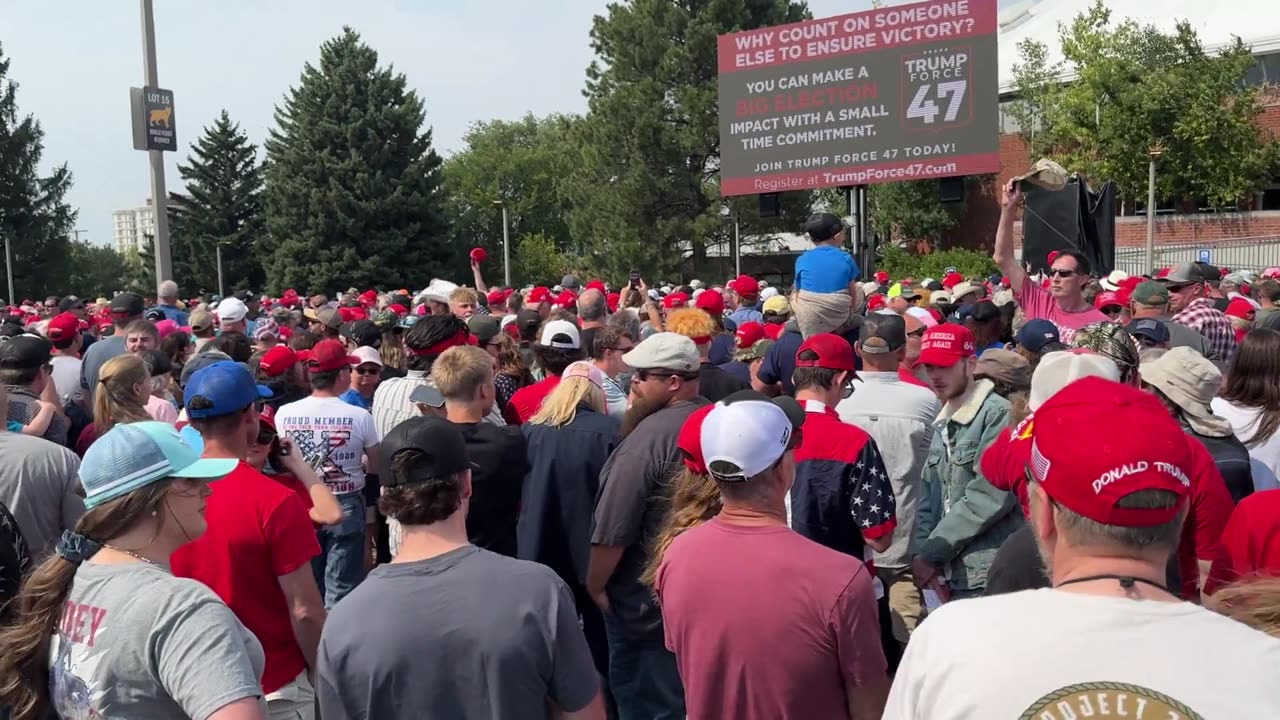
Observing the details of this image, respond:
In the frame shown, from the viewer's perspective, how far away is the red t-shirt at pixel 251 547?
3.38 metres

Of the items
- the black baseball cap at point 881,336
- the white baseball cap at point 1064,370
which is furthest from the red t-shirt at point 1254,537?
the black baseball cap at point 881,336

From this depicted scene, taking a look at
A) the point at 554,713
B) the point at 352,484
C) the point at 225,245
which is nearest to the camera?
the point at 554,713

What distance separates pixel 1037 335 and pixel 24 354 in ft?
18.5

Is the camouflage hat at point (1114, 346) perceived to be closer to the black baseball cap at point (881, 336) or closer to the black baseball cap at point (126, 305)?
the black baseball cap at point (881, 336)

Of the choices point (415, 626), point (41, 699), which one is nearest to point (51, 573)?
point (41, 699)

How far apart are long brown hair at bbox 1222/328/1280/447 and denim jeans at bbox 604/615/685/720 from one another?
2.59 metres

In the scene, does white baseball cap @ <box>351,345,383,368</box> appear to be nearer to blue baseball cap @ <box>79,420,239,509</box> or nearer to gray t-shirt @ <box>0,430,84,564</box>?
gray t-shirt @ <box>0,430,84,564</box>

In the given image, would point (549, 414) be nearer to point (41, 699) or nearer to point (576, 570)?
point (576, 570)

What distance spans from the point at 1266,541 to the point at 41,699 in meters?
3.07

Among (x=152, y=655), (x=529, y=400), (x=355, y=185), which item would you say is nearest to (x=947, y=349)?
(x=529, y=400)

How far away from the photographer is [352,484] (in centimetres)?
552

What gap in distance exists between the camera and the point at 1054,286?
22.0ft

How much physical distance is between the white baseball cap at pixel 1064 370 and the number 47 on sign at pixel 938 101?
16.2 m

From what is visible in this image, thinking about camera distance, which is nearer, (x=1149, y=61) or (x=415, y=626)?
(x=415, y=626)
